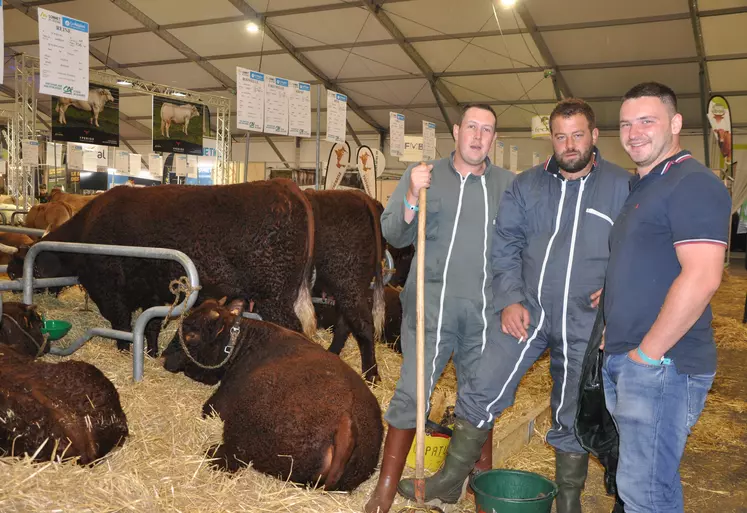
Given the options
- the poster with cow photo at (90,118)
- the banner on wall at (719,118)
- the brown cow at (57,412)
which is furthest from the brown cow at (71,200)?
the banner on wall at (719,118)

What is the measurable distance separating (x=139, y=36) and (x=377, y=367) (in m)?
17.2

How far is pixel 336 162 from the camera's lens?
897cm

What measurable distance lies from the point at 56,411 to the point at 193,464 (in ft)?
2.23

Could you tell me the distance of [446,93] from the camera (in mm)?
20391

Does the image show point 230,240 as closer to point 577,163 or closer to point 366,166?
point 577,163

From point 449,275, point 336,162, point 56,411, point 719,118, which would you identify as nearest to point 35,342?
point 56,411

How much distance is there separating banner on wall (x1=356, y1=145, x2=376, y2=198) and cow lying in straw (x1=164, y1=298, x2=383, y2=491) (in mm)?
6332

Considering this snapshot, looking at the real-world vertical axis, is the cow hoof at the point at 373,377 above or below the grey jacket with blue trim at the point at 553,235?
below

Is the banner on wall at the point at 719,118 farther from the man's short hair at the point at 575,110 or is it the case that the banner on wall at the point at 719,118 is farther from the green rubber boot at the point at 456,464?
the green rubber boot at the point at 456,464

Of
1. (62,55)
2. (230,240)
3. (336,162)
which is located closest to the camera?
(230,240)

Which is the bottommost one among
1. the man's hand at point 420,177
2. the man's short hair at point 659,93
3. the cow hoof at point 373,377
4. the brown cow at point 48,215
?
the cow hoof at point 373,377

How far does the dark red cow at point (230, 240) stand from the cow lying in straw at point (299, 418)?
1417 millimetres

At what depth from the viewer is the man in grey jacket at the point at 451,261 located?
329 centimetres

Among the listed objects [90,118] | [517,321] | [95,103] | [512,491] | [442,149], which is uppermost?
[442,149]
